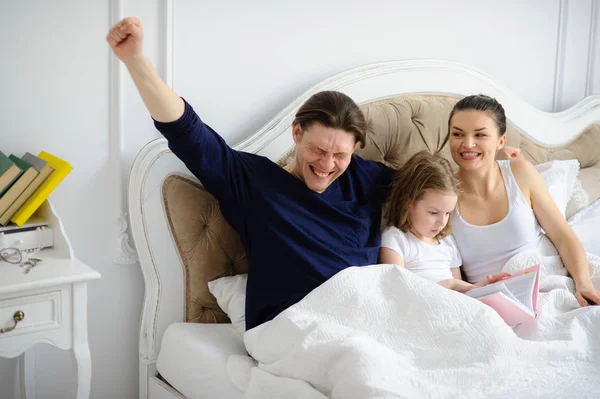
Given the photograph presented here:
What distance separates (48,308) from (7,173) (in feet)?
1.10

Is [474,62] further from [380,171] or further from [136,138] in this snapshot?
[136,138]

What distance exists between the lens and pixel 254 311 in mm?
1688

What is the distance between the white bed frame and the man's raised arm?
300mm

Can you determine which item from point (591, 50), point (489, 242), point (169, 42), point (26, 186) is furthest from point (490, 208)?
point (591, 50)

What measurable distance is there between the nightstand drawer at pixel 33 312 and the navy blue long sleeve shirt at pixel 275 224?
1.48 feet

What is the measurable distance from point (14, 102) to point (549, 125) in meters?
2.07

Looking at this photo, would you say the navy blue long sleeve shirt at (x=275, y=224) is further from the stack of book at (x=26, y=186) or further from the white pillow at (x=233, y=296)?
the stack of book at (x=26, y=186)

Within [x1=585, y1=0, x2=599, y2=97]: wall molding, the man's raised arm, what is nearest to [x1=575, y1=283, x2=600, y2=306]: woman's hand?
the man's raised arm

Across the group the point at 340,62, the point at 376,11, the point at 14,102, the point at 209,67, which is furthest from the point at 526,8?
the point at 14,102

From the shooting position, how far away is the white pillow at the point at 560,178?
2355mm

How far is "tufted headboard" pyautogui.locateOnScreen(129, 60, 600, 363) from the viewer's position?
181 centimetres

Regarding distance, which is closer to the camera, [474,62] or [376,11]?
[376,11]

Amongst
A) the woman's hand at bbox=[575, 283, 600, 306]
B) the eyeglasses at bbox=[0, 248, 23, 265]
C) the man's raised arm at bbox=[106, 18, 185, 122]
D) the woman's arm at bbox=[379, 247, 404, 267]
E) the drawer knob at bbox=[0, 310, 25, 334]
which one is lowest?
the woman's hand at bbox=[575, 283, 600, 306]

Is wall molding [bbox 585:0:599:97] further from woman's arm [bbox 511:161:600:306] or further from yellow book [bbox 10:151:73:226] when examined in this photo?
yellow book [bbox 10:151:73:226]
